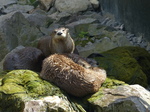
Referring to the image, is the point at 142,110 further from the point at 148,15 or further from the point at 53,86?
the point at 148,15

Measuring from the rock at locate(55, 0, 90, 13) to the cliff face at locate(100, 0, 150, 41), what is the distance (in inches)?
59.2

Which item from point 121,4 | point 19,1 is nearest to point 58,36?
point 121,4

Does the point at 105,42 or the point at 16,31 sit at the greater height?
the point at 16,31

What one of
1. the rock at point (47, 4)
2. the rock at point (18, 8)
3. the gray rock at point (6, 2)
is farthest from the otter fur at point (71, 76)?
the gray rock at point (6, 2)

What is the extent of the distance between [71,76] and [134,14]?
4293 mm

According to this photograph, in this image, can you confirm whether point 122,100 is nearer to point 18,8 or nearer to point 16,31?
point 16,31

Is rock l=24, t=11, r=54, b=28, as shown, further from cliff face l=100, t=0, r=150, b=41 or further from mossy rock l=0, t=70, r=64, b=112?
mossy rock l=0, t=70, r=64, b=112

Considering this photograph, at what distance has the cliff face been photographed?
7.43m

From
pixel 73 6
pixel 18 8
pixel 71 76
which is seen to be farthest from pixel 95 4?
pixel 71 76

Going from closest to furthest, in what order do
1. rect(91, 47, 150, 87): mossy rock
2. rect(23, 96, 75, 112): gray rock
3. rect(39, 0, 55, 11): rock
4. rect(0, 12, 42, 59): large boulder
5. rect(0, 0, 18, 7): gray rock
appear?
rect(23, 96, 75, 112): gray rock → rect(91, 47, 150, 87): mossy rock → rect(0, 12, 42, 59): large boulder → rect(39, 0, 55, 11): rock → rect(0, 0, 18, 7): gray rock

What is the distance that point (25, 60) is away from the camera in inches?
239

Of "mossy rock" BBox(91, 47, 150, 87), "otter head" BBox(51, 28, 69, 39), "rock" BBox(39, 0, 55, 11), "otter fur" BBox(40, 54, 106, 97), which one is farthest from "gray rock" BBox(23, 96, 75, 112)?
"rock" BBox(39, 0, 55, 11)

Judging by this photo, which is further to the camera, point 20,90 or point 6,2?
point 6,2

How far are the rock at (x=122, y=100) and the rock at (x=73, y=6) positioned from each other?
7.35m
